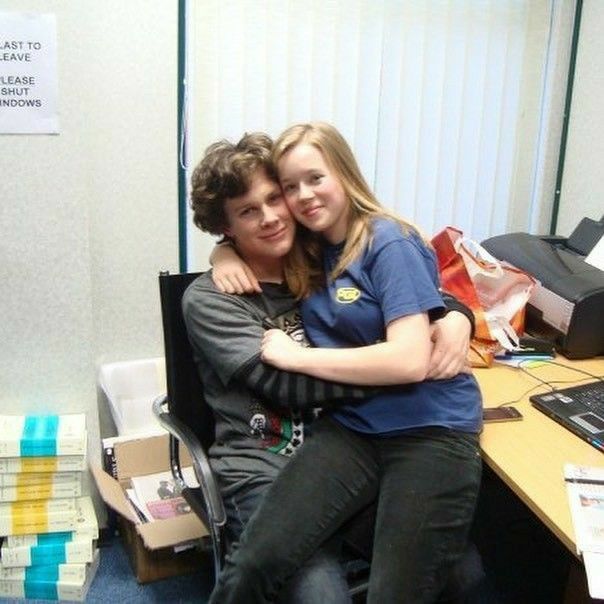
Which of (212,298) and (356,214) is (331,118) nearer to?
(356,214)

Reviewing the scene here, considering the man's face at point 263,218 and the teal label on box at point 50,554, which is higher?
the man's face at point 263,218

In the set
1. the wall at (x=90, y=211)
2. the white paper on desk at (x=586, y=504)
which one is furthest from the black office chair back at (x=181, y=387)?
the white paper on desk at (x=586, y=504)

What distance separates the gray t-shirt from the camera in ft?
4.48

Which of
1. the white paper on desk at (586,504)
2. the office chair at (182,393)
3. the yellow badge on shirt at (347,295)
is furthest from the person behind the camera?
the office chair at (182,393)

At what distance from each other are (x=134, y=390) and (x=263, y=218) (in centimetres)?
111

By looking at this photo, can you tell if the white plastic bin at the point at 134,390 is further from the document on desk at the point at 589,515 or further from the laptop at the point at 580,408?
the document on desk at the point at 589,515

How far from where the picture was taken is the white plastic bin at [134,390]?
2.21m

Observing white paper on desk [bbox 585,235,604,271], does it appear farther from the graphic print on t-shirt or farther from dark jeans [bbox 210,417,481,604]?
the graphic print on t-shirt

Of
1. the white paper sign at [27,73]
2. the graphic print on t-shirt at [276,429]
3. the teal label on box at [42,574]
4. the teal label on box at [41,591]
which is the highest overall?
the white paper sign at [27,73]

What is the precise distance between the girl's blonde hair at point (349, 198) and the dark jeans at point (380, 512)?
0.38 metres

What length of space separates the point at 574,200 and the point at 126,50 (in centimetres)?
180

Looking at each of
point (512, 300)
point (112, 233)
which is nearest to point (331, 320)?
point (512, 300)

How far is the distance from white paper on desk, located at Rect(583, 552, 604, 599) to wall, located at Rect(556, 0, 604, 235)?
1782mm

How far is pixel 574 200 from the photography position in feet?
8.58
